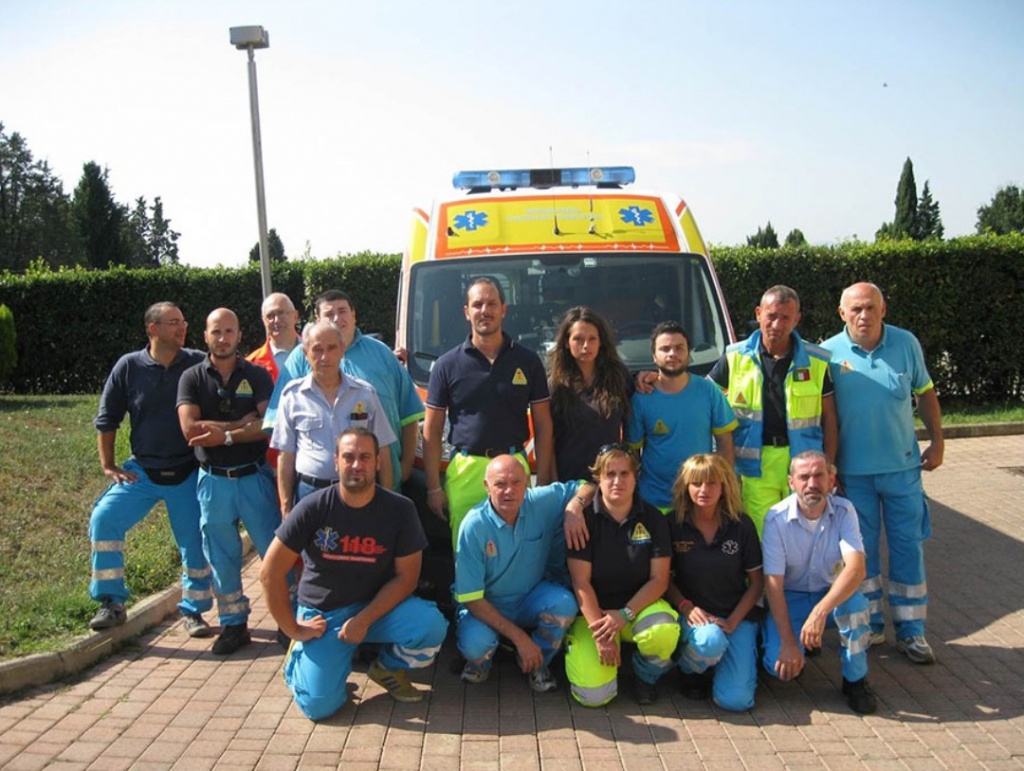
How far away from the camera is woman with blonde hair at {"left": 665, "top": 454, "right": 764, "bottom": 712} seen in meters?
4.52

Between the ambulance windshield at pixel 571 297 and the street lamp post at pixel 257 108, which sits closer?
the ambulance windshield at pixel 571 297

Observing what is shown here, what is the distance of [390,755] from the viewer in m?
4.03

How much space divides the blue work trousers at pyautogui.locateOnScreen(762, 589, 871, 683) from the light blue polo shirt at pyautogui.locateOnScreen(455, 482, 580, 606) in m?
→ 1.20

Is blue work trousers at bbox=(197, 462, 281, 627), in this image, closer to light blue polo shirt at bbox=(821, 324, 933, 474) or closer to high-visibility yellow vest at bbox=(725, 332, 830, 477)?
high-visibility yellow vest at bbox=(725, 332, 830, 477)

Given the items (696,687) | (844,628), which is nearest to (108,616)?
(696,687)

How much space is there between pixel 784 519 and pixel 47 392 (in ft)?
48.9

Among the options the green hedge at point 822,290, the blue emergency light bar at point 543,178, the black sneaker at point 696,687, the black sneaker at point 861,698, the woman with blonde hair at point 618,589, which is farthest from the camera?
the green hedge at point 822,290

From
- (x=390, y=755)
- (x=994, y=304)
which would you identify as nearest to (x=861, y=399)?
(x=390, y=755)

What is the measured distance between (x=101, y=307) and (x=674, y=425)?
13.6m

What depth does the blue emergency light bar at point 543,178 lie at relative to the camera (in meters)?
7.50

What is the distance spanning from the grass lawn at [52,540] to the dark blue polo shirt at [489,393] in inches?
98.2

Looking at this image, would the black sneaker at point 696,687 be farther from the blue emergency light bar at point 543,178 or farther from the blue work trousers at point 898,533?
the blue emergency light bar at point 543,178

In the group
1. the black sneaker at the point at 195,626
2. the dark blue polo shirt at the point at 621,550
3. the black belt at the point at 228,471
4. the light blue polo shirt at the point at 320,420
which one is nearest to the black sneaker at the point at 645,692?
the dark blue polo shirt at the point at 621,550

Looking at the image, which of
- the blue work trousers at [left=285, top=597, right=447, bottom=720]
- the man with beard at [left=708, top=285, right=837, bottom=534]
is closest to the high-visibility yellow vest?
the man with beard at [left=708, top=285, right=837, bottom=534]
